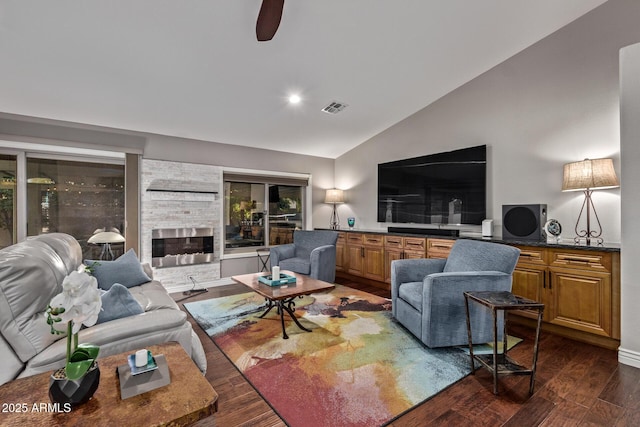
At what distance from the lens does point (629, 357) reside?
7.72ft

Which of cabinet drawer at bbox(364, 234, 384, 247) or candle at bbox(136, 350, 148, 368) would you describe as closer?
candle at bbox(136, 350, 148, 368)

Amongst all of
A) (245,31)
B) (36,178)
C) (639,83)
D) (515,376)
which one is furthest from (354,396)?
(36,178)

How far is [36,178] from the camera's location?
377 centimetres

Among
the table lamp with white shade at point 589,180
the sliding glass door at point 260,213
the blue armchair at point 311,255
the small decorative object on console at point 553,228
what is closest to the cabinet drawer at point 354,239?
the blue armchair at point 311,255

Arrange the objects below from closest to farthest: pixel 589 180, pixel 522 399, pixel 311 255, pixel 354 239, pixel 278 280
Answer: pixel 522 399 < pixel 589 180 < pixel 278 280 < pixel 311 255 < pixel 354 239

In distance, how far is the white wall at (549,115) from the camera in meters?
2.97

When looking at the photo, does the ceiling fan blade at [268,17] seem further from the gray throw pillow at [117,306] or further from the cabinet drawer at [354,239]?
the cabinet drawer at [354,239]

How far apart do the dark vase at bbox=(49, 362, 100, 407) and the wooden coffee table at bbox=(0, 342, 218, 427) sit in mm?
27

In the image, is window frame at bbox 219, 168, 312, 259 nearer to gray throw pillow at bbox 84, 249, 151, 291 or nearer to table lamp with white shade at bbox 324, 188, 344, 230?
table lamp with white shade at bbox 324, 188, 344, 230

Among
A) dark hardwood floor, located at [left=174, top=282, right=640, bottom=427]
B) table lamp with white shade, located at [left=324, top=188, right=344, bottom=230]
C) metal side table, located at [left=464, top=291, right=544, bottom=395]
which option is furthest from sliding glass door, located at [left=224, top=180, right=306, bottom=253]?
metal side table, located at [left=464, top=291, right=544, bottom=395]

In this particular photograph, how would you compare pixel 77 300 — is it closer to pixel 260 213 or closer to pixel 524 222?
pixel 524 222

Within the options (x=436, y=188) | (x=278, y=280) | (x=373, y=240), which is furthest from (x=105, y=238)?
(x=436, y=188)

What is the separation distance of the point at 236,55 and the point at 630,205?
3740 millimetres

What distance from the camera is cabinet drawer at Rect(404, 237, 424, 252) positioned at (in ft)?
13.3
